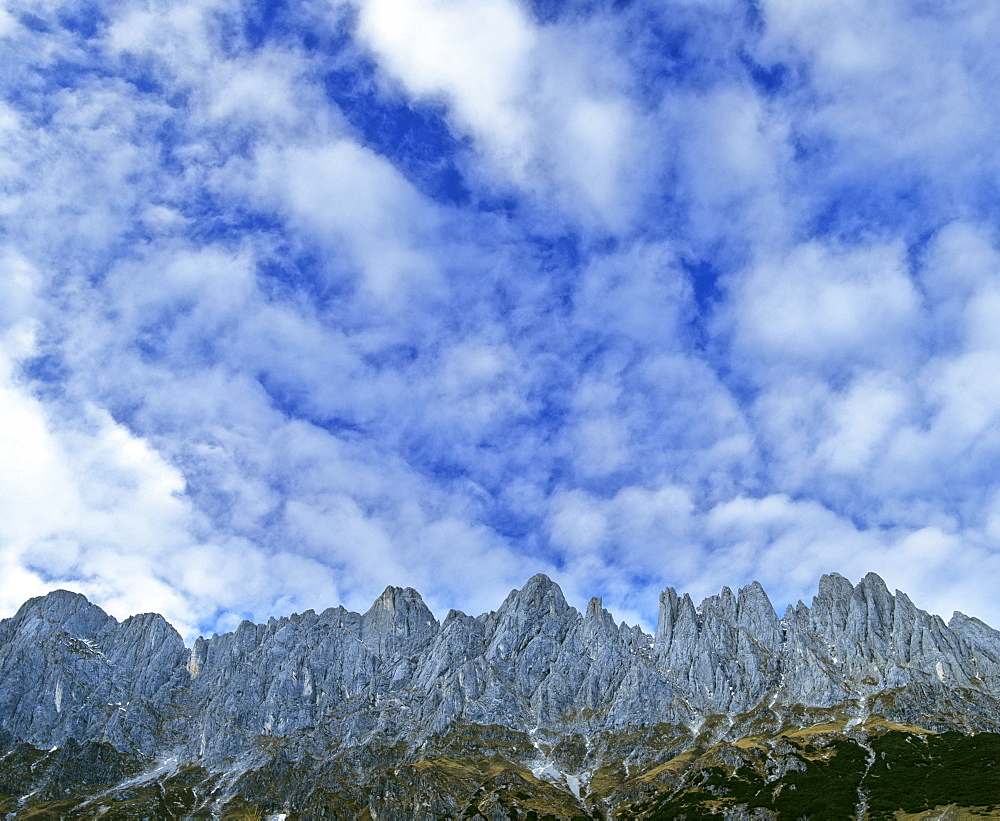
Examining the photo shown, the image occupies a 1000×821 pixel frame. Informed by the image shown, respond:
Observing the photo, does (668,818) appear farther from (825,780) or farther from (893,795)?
(893,795)

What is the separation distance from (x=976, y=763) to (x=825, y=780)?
125 feet

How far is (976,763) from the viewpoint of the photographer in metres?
185

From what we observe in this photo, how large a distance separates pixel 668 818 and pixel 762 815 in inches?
1116

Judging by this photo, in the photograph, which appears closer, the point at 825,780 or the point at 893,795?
the point at 893,795

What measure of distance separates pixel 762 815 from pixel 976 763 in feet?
196

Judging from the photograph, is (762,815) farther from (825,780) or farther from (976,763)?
(976,763)

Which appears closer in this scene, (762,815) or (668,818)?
(762,815)

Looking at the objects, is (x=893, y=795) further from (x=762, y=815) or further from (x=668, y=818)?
(x=668, y=818)

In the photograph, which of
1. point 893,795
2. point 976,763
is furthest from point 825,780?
point 976,763

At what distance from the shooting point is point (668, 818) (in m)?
197

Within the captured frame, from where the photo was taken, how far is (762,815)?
180375mm

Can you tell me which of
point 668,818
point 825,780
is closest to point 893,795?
point 825,780

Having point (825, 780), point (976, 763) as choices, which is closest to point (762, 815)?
point (825, 780)

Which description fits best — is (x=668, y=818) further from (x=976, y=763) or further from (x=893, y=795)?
(x=976, y=763)
